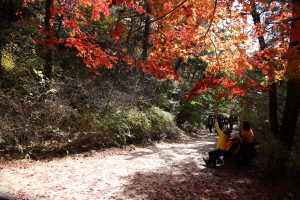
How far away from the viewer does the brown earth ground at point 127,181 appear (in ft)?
14.2

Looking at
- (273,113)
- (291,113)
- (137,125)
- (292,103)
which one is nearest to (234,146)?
(291,113)

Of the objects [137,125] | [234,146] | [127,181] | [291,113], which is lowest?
[127,181]

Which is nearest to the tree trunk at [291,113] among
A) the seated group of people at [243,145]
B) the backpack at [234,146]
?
the seated group of people at [243,145]

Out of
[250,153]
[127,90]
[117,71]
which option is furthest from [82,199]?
[117,71]

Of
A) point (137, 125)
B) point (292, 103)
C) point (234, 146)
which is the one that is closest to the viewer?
point (292, 103)

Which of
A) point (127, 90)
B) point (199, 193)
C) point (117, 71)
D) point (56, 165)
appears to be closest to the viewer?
point (199, 193)

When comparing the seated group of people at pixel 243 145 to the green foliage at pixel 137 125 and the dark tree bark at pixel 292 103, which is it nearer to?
the dark tree bark at pixel 292 103

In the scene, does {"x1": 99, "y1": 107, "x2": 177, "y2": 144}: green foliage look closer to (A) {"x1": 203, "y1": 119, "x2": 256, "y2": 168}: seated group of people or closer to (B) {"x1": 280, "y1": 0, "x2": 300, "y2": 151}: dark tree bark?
(A) {"x1": 203, "y1": 119, "x2": 256, "y2": 168}: seated group of people

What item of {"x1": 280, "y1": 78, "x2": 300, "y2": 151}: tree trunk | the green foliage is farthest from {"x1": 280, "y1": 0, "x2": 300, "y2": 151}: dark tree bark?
the green foliage

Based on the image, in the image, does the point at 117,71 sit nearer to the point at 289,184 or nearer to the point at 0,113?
the point at 0,113

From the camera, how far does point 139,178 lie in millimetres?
5520

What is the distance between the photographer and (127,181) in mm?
5207

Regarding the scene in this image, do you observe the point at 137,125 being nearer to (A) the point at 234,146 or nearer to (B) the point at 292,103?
(A) the point at 234,146

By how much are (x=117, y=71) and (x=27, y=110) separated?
275 inches
